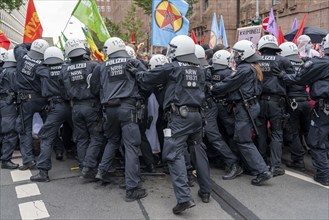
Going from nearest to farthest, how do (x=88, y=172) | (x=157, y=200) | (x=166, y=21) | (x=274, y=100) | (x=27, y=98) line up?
(x=157, y=200) → (x=88, y=172) → (x=274, y=100) → (x=27, y=98) → (x=166, y=21)

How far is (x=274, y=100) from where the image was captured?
5.46 meters

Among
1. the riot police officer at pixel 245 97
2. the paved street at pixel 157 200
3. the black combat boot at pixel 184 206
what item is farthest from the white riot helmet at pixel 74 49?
the black combat boot at pixel 184 206

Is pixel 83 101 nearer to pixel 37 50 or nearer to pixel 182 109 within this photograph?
pixel 37 50

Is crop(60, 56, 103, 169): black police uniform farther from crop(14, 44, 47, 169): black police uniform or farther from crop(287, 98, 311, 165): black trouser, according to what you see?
crop(287, 98, 311, 165): black trouser

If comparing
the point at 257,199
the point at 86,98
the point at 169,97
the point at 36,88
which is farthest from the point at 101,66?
the point at 257,199

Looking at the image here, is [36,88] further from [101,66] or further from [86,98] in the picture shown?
[101,66]

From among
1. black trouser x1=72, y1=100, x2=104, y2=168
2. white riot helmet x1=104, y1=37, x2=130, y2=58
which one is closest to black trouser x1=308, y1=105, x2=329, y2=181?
white riot helmet x1=104, y1=37, x2=130, y2=58

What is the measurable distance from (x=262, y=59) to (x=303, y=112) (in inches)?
52.6

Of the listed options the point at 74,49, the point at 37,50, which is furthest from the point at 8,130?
the point at 74,49

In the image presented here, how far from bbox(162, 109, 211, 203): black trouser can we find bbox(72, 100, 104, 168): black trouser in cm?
150

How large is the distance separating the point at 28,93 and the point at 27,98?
10cm

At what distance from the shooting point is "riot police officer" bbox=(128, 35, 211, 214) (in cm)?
418

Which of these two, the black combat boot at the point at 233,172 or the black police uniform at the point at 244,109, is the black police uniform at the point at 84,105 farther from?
the black combat boot at the point at 233,172

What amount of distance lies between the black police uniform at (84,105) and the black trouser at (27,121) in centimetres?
99
